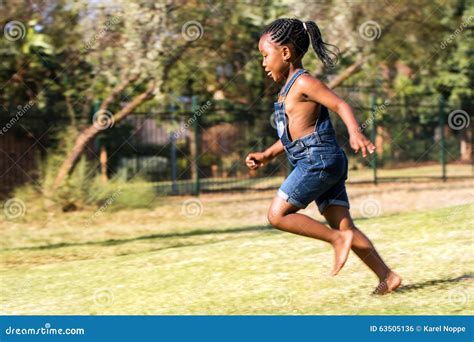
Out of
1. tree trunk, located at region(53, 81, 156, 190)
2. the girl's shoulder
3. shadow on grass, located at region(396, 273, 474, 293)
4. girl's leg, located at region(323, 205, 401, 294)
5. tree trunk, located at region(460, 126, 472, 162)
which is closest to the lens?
the girl's shoulder

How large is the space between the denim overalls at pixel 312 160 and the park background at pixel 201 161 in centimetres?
78

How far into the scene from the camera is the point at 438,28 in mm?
16406

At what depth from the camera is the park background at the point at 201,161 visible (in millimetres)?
5820

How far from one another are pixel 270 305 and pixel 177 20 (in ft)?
29.0

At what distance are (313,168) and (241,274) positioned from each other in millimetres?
1838

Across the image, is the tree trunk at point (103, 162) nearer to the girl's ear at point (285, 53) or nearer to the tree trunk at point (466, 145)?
the girl's ear at point (285, 53)

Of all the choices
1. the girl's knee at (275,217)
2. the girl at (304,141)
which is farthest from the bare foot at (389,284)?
the girl's knee at (275,217)

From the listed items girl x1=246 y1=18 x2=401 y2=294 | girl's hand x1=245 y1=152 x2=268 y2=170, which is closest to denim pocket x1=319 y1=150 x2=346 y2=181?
girl x1=246 y1=18 x2=401 y2=294

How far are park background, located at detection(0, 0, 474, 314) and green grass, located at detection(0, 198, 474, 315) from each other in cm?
3

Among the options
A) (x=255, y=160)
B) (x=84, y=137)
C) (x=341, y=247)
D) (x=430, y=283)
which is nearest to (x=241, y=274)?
(x=255, y=160)

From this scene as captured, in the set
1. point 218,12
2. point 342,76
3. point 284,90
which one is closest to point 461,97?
point 342,76

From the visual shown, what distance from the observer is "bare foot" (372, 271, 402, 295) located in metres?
5.04

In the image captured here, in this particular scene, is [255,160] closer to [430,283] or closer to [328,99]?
[328,99]

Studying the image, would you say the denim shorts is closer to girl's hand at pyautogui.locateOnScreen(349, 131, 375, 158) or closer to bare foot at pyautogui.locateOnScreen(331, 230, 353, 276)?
bare foot at pyautogui.locateOnScreen(331, 230, 353, 276)
